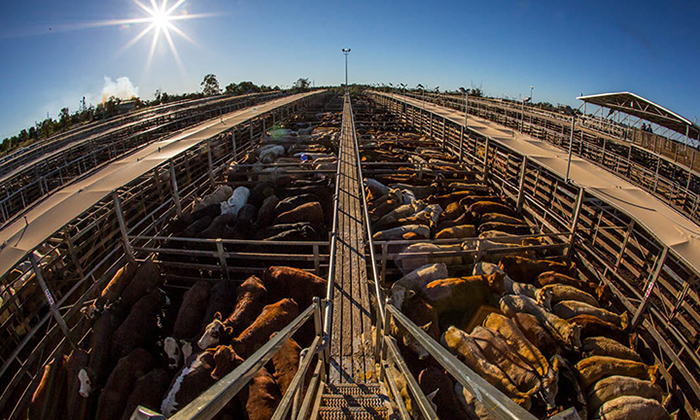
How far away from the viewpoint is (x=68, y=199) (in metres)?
6.82

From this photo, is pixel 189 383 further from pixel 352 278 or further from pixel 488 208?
pixel 488 208

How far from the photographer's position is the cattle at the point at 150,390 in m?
4.79

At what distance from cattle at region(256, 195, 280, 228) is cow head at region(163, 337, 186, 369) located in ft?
15.2

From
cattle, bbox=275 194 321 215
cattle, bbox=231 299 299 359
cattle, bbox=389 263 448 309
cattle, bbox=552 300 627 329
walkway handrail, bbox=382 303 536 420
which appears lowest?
cattle, bbox=552 300 627 329

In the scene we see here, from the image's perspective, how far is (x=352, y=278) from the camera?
695 cm

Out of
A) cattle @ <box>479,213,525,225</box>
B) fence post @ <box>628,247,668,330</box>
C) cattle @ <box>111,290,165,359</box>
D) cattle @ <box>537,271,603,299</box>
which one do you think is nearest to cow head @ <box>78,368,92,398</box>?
cattle @ <box>111,290,165,359</box>

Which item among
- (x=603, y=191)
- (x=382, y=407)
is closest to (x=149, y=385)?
(x=382, y=407)

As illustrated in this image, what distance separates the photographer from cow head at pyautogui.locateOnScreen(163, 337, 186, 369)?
5508 millimetres

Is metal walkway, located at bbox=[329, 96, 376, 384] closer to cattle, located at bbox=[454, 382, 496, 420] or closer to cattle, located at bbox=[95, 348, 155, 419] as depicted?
cattle, located at bbox=[454, 382, 496, 420]

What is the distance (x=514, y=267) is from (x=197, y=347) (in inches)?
263

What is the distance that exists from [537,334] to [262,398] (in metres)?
4.48

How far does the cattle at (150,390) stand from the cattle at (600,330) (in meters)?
6.97

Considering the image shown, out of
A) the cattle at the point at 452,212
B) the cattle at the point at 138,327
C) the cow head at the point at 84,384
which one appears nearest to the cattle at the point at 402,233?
the cattle at the point at 452,212

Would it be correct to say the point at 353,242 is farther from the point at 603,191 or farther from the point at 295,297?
the point at 603,191
